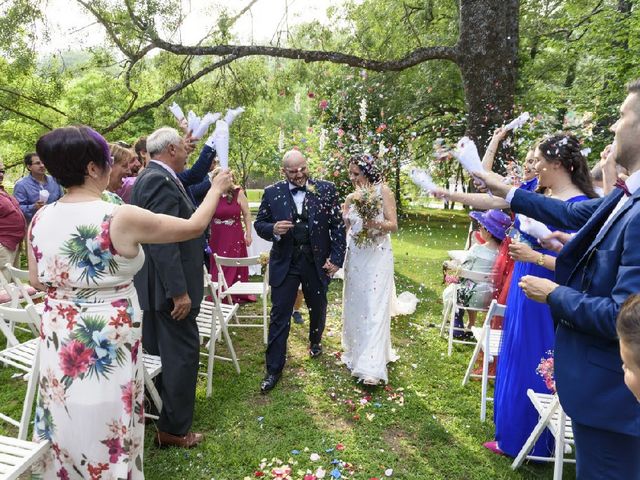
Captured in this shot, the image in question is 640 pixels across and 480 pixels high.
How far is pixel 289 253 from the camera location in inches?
182

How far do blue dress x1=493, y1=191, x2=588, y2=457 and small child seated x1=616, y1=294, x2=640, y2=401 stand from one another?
79.0 inches

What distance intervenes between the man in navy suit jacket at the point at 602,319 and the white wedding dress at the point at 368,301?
105 inches

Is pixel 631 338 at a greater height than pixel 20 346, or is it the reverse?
pixel 631 338

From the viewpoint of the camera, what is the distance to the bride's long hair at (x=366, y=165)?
4672mm

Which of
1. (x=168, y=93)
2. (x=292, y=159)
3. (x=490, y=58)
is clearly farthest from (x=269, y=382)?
(x=168, y=93)

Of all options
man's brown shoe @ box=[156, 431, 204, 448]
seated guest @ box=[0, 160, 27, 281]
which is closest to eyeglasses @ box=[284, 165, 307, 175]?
man's brown shoe @ box=[156, 431, 204, 448]

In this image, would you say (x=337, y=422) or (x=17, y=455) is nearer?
(x=17, y=455)

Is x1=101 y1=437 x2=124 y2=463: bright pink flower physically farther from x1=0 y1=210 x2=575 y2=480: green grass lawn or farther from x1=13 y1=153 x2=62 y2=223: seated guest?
x1=13 y1=153 x2=62 y2=223: seated guest

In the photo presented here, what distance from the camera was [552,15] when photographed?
48.9 ft

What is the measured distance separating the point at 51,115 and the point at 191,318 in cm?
1047

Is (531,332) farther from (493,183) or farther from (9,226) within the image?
(9,226)

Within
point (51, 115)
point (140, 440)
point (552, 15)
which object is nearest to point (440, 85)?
point (552, 15)

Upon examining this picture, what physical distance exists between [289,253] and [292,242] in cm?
12

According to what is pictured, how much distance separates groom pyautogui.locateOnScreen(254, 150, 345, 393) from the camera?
4605 millimetres
